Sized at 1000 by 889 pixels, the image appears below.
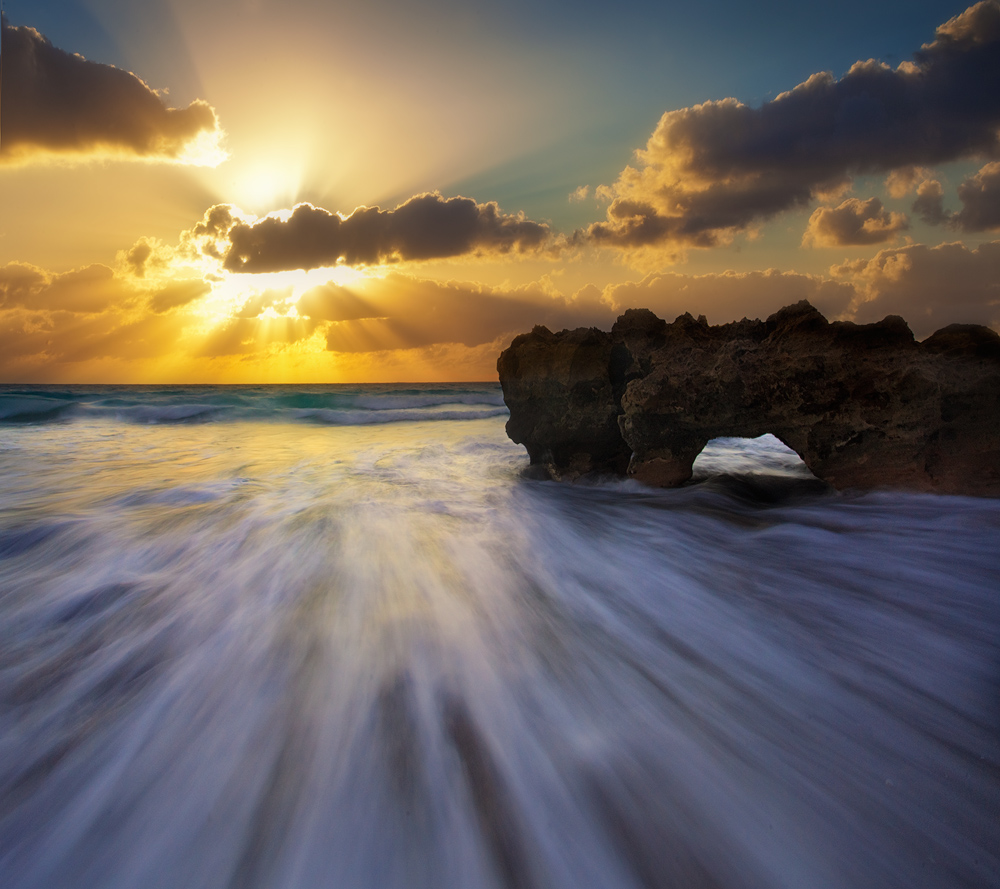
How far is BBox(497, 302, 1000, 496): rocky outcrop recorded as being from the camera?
139 inches

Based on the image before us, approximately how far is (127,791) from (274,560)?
6.24ft

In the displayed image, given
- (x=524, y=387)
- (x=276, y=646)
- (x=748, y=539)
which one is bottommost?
(x=748, y=539)

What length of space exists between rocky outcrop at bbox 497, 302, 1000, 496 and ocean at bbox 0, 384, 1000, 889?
15.3 inches

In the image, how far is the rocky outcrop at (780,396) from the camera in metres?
3.53

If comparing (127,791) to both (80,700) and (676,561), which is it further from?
(676,561)

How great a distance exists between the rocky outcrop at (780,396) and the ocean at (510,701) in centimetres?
39

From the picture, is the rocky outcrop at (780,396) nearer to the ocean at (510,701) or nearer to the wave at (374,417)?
the ocean at (510,701)

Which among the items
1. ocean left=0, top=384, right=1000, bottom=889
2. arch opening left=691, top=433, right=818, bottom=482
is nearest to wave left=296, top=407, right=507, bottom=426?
arch opening left=691, top=433, right=818, bottom=482

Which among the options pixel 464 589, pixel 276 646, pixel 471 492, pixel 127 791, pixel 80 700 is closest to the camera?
pixel 127 791

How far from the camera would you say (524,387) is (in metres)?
5.72

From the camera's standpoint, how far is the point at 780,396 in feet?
13.5

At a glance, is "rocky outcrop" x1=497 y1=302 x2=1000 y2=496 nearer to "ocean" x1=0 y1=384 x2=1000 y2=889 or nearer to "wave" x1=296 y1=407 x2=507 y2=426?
"ocean" x1=0 y1=384 x2=1000 y2=889

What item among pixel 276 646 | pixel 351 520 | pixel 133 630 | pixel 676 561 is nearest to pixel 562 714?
pixel 276 646

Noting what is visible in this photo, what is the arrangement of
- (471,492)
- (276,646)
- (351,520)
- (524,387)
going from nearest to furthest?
1. (276,646)
2. (351,520)
3. (471,492)
4. (524,387)
